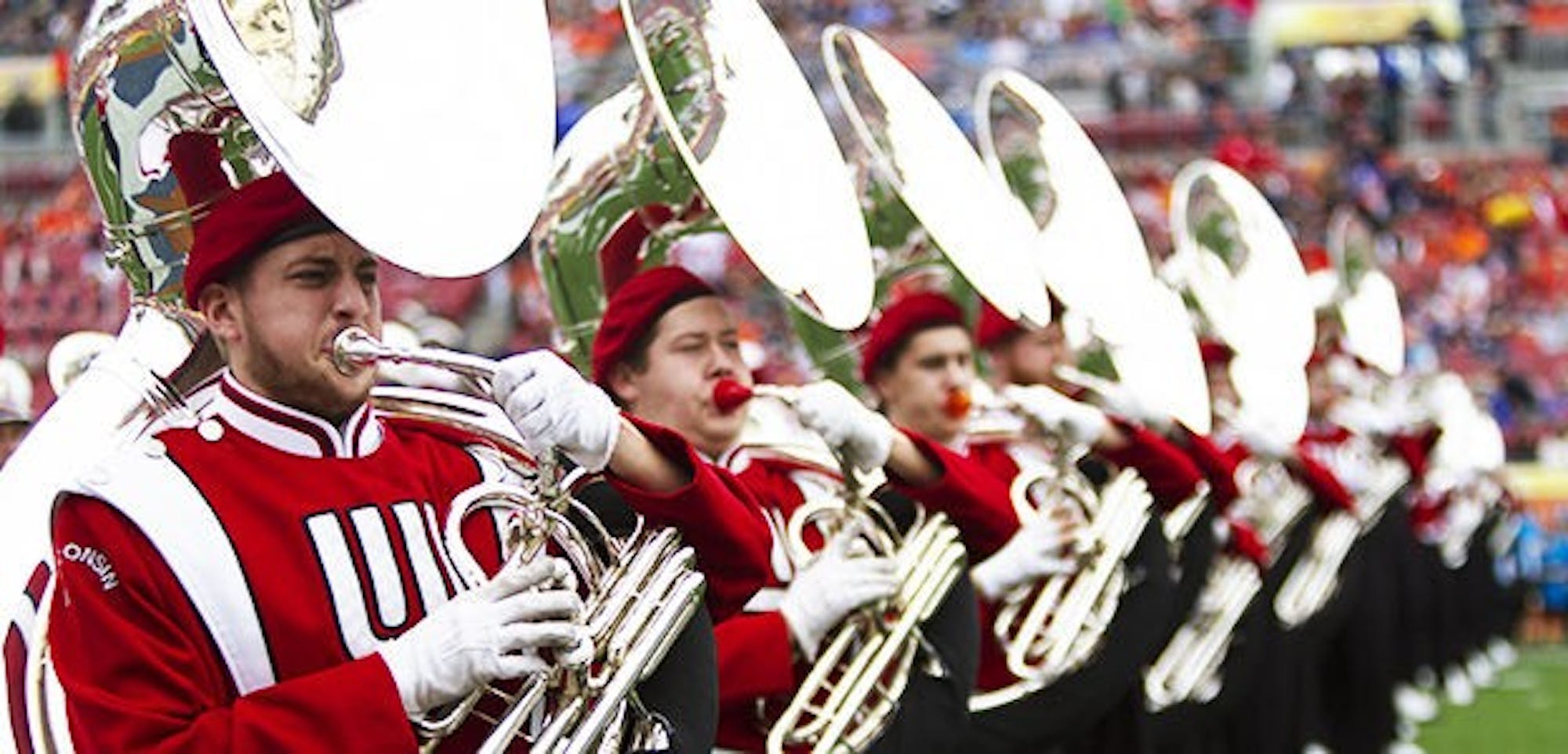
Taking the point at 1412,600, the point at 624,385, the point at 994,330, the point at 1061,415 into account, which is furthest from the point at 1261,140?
the point at 624,385

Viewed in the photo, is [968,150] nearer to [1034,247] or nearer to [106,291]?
[1034,247]

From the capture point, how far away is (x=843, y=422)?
420 cm

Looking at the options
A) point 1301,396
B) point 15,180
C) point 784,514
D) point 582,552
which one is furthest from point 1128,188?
point 582,552

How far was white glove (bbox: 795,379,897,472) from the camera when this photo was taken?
4172 mm

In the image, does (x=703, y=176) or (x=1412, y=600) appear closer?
(x=703, y=176)

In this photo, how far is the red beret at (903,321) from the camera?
571 centimetres

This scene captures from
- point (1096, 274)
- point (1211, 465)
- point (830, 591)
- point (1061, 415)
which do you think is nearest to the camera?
point (830, 591)

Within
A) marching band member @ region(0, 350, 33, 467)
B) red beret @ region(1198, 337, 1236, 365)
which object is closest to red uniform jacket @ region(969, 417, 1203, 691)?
marching band member @ region(0, 350, 33, 467)

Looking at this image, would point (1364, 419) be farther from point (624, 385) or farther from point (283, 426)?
point (283, 426)

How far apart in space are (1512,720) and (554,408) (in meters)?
9.82

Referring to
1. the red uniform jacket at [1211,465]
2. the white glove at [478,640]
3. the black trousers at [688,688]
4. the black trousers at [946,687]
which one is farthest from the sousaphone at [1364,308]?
the white glove at [478,640]

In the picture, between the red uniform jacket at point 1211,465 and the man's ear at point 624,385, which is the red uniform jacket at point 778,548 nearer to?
the man's ear at point 624,385

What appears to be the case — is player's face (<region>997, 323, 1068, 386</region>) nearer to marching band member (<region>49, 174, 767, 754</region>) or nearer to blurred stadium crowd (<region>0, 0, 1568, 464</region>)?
marching band member (<region>49, 174, 767, 754</region>)

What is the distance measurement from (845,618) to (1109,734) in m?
1.89
